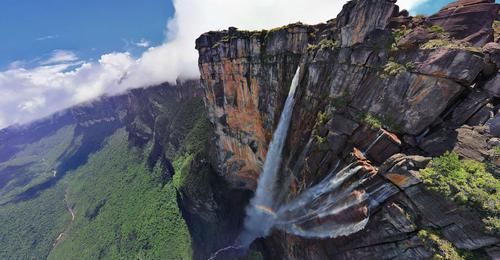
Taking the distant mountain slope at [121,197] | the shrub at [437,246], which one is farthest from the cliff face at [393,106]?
the distant mountain slope at [121,197]

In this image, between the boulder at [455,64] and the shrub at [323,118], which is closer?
the boulder at [455,64]

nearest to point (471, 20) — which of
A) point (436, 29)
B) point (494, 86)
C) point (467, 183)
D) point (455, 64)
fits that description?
point (436, 29)

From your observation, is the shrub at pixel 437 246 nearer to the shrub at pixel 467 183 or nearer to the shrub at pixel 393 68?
the shrub at pixel 467 183

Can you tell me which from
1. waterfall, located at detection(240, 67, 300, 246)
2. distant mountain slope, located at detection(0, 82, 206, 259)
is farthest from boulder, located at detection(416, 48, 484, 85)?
distant mountain slope, located at detection(0, 82, 206, 259)

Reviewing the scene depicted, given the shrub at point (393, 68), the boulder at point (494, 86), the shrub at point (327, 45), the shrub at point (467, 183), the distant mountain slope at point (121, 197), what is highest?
the shrub at point (327, 45)

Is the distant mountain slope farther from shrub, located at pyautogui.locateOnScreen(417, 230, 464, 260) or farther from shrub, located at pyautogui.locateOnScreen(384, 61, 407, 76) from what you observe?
shrub, located at pyautogui.locateOnScreen(417, 230, 464, 260)

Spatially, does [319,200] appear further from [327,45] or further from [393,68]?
[327,45]

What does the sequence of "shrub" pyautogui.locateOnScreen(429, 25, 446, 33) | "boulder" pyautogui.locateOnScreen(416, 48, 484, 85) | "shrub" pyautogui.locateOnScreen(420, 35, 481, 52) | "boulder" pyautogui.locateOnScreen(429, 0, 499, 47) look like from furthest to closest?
"shrub" pyautogui.locateOnScreen(429, 25, 446, 33) → "boulder" pyautogui.locateOnScreen(429, 0, 499, 47) → "shrub" pyautogui.locateOnScreen(420, 35, 481, 52) → "boulder" pyautogui.locateOnScreen(416, 48, 484, 85)

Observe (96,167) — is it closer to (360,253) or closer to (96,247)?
(96,247)
